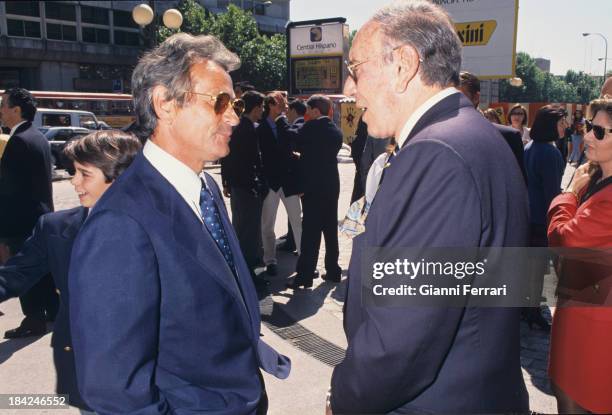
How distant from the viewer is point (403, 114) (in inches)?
62.6

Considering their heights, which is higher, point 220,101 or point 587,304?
point 220,101

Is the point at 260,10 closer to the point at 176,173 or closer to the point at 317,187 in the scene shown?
the point at 317,187

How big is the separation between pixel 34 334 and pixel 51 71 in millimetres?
42166

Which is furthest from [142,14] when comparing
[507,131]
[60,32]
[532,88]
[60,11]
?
[532,88]

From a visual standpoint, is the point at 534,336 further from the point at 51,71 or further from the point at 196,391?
the point at 51,71

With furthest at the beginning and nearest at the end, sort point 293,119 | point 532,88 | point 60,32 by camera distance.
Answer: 1. point 532,88
2. point 60,32
3. point 293,119

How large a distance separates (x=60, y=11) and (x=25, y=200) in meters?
42.9

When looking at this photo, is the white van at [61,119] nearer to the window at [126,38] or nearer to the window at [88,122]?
the window at [88,122]

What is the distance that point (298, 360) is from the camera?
4402mm

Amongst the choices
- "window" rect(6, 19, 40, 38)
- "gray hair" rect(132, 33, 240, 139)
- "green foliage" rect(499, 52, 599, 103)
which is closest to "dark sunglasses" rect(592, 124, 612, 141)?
"gray hair" rect(132, 33, 240, 139)

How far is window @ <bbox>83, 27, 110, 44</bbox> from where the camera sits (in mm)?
43344

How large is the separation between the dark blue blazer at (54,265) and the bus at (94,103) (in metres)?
21.8

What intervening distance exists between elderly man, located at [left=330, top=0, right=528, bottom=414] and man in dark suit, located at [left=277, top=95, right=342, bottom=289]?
4.62 m

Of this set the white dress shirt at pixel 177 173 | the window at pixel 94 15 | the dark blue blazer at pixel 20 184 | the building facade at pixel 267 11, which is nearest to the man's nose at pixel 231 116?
the white dress shirt at pixel 177 173
